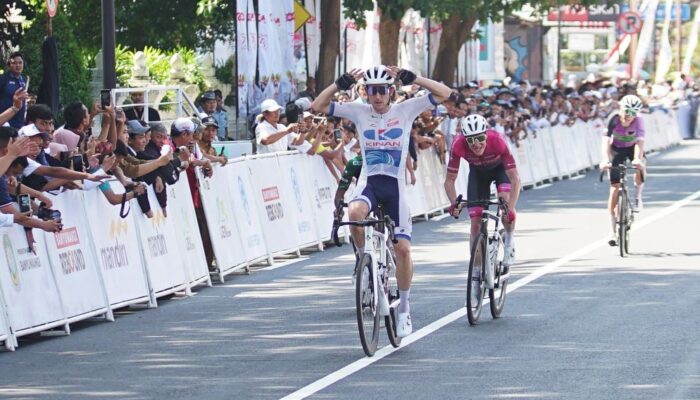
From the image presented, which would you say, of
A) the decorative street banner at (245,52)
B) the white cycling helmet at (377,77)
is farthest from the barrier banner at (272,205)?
the white cycling helmet at (377,77)

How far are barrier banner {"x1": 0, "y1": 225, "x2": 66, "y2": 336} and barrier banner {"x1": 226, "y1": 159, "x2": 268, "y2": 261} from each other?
4.97 m

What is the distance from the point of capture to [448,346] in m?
12.9

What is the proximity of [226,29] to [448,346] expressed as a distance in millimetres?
25066

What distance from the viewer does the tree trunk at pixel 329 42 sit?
34.0 metres

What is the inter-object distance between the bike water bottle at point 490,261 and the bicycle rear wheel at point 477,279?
0.04 metres

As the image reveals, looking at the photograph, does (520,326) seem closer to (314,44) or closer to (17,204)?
(17,204)

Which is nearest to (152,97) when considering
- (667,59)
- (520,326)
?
(520,326)

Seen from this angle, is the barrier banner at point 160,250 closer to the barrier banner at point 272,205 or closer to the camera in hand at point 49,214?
the camera in hand at point 49,214

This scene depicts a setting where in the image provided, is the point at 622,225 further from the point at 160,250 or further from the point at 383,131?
the point at 383,131

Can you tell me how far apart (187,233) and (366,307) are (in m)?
5.62

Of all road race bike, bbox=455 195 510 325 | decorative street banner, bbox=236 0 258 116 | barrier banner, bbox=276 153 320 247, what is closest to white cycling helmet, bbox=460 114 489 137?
road race bike, bbox=455 195 510 325

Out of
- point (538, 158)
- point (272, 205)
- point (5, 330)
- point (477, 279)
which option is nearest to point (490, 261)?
point (477, 279)

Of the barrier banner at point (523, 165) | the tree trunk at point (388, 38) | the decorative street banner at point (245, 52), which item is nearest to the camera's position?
the decorative street banner at point (245, 52)

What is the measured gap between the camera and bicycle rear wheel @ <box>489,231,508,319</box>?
1445cm
